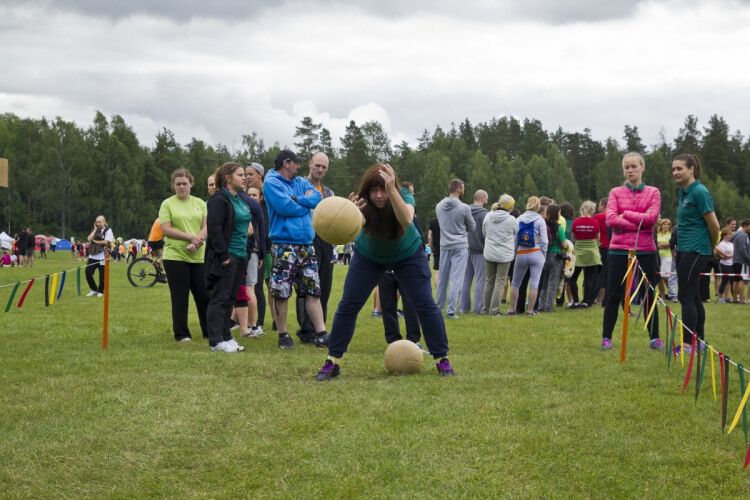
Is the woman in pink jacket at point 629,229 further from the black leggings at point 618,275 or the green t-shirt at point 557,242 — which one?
the green t-shirt at point 557,242

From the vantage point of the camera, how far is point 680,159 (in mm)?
6934

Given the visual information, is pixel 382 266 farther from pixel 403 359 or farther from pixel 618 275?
pixel 618 275

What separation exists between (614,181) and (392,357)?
98.2 metres

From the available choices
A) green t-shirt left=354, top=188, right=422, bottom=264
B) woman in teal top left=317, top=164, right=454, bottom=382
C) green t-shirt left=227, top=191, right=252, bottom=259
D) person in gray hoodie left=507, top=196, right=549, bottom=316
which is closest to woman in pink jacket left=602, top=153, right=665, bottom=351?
woman in teal top left=317, top=164, right=454, bottom=382

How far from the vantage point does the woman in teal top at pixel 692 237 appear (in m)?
6.79

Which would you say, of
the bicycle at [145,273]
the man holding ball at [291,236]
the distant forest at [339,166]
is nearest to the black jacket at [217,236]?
the man holding ball at [291,236]

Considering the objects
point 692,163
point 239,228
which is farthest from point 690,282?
point 239,228

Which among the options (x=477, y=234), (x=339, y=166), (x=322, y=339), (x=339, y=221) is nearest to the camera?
(x=339, y=221)

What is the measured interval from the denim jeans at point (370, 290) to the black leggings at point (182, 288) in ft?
9.42

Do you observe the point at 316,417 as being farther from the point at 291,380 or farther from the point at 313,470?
the point at 291,380

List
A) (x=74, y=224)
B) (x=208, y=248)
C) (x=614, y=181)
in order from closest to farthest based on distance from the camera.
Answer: (x=208, y=248)
(x=74, y=224)
(x=614, y=181)

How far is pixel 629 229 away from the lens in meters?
7.26

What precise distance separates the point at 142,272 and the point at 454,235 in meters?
11.4

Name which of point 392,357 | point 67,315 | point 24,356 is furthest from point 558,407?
point 67,315
